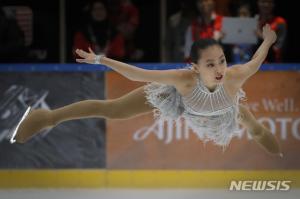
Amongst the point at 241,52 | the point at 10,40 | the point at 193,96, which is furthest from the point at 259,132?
the point at 10,40

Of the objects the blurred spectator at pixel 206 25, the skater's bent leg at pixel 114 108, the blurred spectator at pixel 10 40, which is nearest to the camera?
the skater's bent leg at pixel 114 108

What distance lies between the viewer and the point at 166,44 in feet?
24.1

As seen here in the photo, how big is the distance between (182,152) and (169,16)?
1662mm

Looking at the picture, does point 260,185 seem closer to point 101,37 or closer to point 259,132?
point 259,132

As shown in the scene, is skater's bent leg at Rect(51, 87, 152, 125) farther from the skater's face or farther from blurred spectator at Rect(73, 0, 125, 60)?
blurred spectator at Rect(73, 0, 125, 60)

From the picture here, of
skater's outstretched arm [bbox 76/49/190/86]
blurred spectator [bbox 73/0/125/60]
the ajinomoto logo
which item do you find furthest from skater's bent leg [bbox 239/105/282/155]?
blurred spectator [bbox 73/0/125/60]

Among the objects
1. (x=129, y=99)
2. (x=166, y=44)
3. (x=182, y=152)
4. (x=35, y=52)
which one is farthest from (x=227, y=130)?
(x=35, y=52)

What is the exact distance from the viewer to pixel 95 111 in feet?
18.2

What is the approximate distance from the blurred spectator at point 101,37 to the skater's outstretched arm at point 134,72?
2.07m

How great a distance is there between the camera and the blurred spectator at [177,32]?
7.11 metres

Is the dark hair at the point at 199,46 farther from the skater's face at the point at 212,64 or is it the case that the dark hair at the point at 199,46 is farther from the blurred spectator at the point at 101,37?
the blurred spectator at the point at 101,37

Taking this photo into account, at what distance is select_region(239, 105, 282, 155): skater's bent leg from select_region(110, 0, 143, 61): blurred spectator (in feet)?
5.59

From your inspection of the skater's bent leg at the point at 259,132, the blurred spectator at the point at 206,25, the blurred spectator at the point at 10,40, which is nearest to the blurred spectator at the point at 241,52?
the blurred spectator at the point at 206,25

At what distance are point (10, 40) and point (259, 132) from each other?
103 inches
